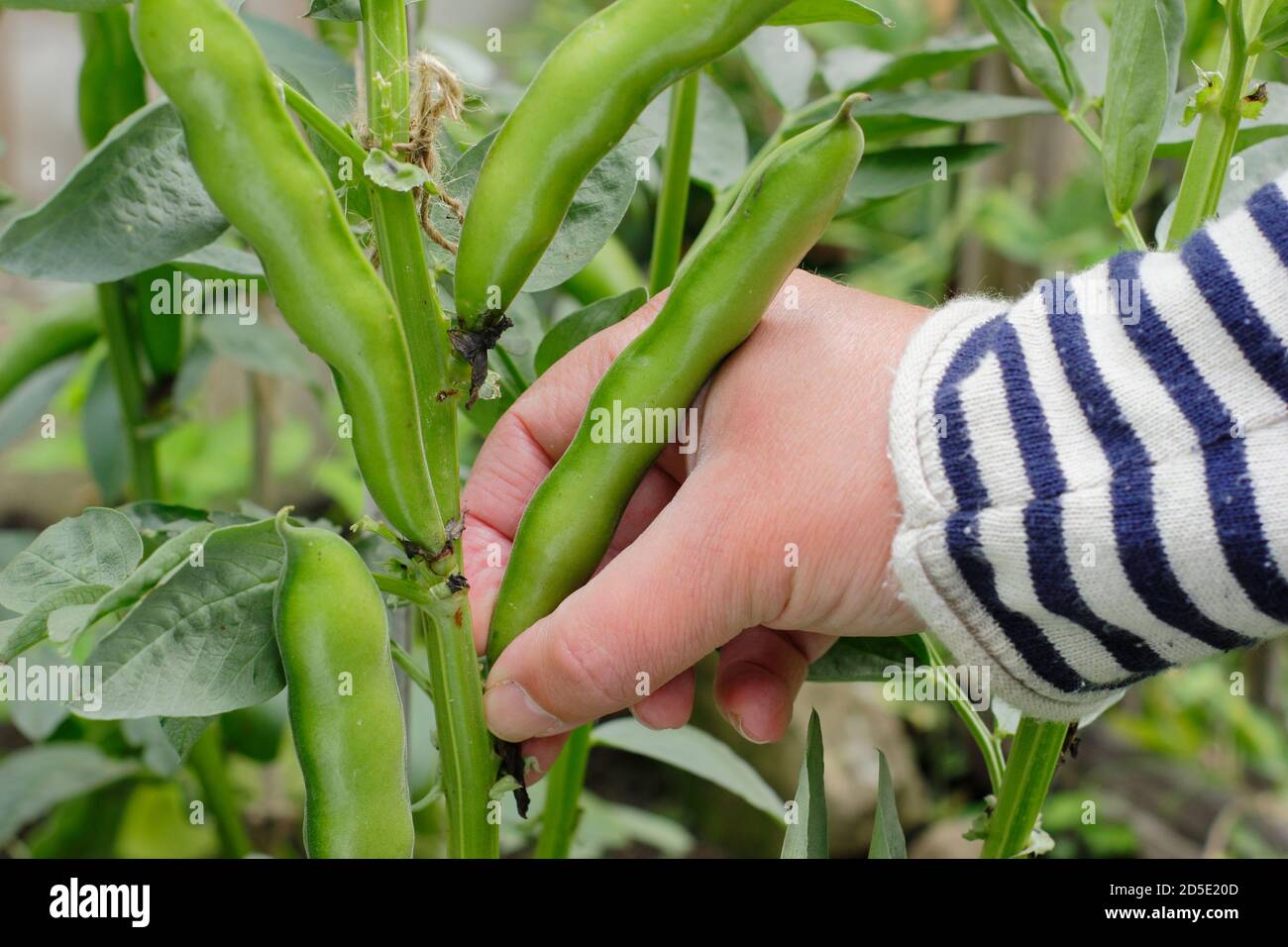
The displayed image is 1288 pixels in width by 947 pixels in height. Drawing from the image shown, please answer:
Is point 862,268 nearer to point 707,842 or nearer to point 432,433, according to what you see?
point 707,842

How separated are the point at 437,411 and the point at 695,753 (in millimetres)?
480

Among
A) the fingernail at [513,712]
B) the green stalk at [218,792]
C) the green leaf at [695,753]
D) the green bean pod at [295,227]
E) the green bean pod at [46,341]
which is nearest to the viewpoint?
the green bean pod at [295,227]

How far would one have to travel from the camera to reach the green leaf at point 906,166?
86cm

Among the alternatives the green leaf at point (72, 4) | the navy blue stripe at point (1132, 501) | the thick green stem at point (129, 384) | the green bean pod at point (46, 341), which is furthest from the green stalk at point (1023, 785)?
the green bean pod at point (46, 341)

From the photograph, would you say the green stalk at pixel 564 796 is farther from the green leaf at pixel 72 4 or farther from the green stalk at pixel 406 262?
the green leaf at pixel 72 4

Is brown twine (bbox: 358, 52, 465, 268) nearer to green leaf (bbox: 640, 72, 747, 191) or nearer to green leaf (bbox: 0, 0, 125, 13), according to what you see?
green leaf (bbox: 0, 0, 125, 13)

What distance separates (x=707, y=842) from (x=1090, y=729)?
0.78 metres

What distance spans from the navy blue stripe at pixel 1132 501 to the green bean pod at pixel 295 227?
313mm

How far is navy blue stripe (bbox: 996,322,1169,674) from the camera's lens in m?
0.57

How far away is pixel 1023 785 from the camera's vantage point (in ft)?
2.36

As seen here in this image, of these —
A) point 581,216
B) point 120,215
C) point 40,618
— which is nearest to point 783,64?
point 581,216

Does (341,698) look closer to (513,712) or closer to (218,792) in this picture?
(513,712)

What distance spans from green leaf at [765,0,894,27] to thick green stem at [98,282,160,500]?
1.82 ft
